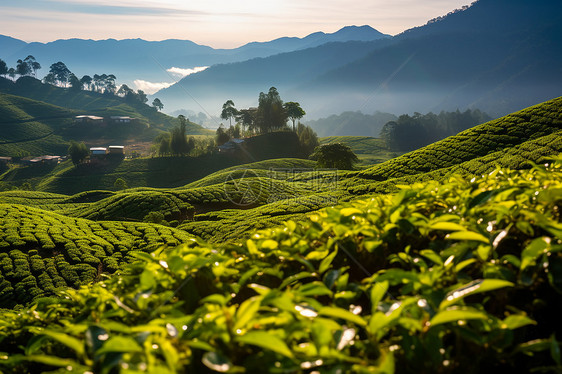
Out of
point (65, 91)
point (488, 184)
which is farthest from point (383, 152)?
point (65, 91)

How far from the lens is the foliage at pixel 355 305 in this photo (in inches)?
41.3

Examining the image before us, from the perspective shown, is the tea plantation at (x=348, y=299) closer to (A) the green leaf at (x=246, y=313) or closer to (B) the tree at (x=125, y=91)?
(A) the green leaf at (x=246, y=313)

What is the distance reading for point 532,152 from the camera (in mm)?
16984

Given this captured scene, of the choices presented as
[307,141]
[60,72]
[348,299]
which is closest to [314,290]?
[348,299]

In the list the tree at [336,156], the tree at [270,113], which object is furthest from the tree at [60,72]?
the tree at [336,156]

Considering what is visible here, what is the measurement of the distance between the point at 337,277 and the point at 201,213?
76.0 ft

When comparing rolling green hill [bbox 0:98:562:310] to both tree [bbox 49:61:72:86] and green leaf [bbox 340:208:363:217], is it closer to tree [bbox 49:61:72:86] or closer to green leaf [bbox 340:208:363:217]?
green leaf [bbox 340:208:363:217]

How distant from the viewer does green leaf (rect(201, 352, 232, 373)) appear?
95 centimetres

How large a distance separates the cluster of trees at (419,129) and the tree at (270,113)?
1769 inches

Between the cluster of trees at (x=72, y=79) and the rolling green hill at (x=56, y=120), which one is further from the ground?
the cluster of trees at (x=72, y=79)

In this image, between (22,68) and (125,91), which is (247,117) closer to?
(125,91)

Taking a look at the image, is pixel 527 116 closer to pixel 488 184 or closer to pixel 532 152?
pixel 532 152

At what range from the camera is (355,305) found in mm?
1552

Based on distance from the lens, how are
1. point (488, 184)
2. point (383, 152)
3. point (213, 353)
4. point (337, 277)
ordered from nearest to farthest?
point (213, 353)
point (337, 277)
point (488, 184)
point (383, 152)
